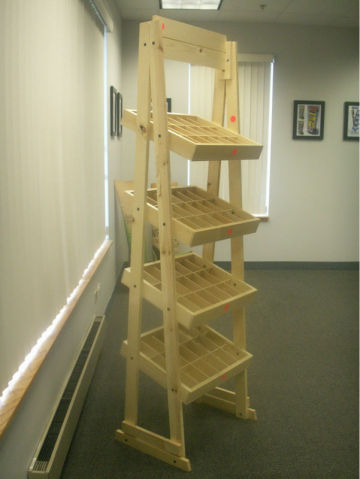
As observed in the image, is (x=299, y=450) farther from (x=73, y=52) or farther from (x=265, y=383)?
(x=73, y=52)

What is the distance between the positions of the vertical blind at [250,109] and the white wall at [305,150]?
0.31ft

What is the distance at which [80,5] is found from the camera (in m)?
2.65

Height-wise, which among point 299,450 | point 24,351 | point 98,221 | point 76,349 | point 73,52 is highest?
point 73,52

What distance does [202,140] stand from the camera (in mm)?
1871

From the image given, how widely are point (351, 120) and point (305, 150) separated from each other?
0.61m

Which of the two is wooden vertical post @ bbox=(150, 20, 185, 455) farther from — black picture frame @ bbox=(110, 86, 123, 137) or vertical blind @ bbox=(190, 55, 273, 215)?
vertical blind @ bbox=(190, 55, 273, 215)

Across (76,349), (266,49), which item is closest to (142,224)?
(76,349)

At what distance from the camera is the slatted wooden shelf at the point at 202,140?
1.77 m

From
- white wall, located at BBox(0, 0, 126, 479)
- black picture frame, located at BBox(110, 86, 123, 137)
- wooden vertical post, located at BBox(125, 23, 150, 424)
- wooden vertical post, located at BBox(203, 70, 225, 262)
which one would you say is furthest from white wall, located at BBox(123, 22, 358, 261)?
wooden vertical post, located at BBox(125, 23, 150, 424)

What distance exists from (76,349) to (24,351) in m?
0.89

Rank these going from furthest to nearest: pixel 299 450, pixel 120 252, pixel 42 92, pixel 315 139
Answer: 1. pixel 315 139
2. pixel 120 252
3. pixel 299 450
4. pixel 42 92

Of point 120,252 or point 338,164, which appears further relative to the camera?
point 338,164

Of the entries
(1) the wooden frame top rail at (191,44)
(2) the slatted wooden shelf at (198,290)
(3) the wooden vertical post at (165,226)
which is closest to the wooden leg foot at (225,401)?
(3) the wooden vertical post at (165,226)

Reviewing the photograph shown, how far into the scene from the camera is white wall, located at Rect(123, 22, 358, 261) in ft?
16.2
